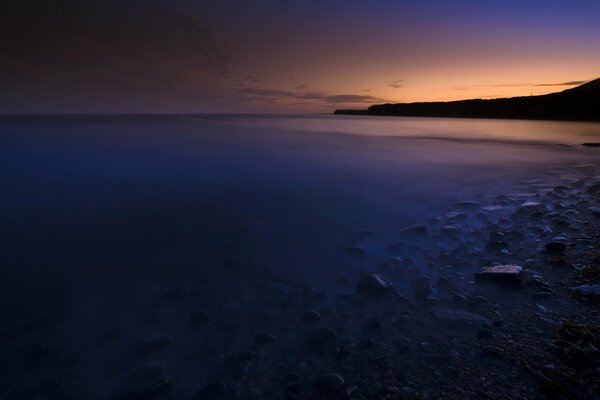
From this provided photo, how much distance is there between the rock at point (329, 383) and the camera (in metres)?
2.07

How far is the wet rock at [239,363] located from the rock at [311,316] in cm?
61

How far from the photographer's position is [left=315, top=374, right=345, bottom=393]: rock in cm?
207

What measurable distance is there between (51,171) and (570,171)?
17.9m

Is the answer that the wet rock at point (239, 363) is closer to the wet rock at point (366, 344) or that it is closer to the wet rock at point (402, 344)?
the wet rock at point (366, 344)

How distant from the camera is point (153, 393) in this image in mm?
2072

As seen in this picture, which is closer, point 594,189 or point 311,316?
point 311,316

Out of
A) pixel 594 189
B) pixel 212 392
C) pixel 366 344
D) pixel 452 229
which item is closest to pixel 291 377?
pixel 212 392

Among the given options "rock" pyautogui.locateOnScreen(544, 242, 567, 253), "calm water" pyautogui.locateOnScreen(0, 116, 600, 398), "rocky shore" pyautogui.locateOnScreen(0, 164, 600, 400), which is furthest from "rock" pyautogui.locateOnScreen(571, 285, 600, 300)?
"calm water" pyautogui.locateOnScreen(0, 116, 600, 398)

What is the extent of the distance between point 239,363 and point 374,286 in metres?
1.61

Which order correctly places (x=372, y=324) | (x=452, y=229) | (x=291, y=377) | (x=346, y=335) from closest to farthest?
(x=291, y=377), (x=346, y=335), (x=372, y=324), (x=452, y=229)

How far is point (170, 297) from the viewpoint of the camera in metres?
3.20

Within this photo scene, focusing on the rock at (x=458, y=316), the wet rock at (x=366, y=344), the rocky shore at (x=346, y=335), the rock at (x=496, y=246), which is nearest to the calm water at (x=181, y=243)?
the rocky shore at (x=346, y=335)

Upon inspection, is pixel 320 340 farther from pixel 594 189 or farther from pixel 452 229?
pixel 594 189

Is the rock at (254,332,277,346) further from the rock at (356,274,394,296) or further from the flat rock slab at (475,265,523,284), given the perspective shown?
the flat rock slab at (475,265,523,284)
